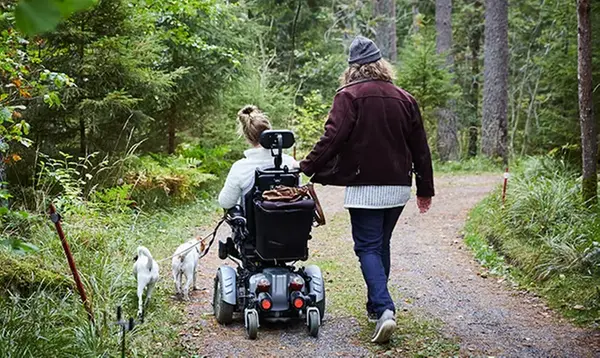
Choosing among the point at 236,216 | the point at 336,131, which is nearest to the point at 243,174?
the point at 236,216

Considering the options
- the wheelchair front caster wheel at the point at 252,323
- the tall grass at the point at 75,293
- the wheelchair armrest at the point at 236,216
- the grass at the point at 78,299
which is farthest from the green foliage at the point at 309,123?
the wheelchair front caster wheel at the point at 252,323

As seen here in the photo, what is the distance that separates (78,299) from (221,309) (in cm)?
100

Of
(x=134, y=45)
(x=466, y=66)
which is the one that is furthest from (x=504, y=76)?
(x=134, y=45)

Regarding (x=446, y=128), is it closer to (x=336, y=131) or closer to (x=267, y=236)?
(x=336, y=131)

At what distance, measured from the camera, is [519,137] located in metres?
23.9

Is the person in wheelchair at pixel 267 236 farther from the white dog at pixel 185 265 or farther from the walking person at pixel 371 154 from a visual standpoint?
the white dog at pixel 185 265

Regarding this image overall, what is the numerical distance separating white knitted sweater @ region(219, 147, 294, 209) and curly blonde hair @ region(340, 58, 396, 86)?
796mm

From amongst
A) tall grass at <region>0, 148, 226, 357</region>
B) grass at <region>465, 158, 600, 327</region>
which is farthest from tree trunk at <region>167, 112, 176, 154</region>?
grass at <region>465, 158, 600, 327</region>

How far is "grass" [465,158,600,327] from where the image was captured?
5395mm

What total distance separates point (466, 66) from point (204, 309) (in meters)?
20.3

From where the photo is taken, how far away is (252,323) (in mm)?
4445

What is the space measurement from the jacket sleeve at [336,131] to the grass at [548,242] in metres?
2.36

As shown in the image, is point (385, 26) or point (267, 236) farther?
point (385, 26)

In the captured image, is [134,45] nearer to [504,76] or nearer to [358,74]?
[358,74]
